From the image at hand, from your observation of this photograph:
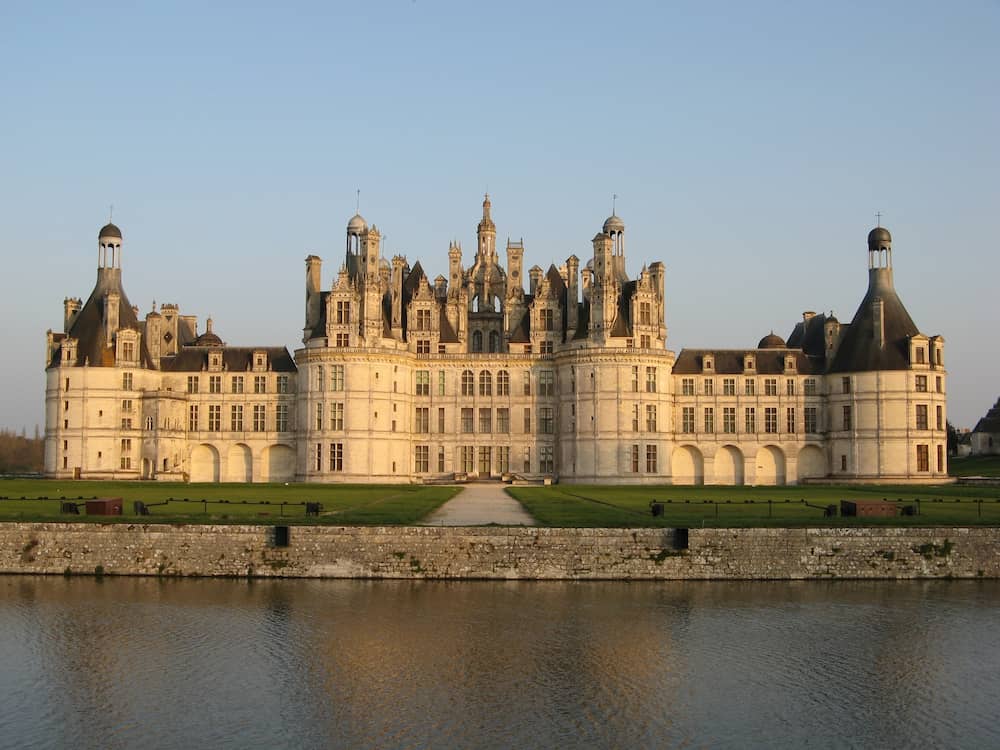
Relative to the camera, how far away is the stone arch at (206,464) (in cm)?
9226

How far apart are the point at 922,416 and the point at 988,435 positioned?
52.6 meters

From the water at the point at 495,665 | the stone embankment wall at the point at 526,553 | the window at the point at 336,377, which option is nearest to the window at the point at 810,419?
the window at the point at 336,377

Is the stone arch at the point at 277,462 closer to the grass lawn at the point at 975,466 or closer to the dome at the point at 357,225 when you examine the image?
the dome at the point at 357,225

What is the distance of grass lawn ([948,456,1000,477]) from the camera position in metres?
98.1

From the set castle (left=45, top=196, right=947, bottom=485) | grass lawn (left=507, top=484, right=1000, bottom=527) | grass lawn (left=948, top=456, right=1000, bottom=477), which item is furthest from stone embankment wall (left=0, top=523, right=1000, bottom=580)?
grass lawn (left=948, top=456, right=1000, bottom=477)

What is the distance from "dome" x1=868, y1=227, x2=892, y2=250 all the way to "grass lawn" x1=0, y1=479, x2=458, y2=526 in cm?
4009

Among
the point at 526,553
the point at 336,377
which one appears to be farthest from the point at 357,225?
the point at 526,553

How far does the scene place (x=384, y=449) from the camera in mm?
86625

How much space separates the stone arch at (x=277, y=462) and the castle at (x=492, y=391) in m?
0.16

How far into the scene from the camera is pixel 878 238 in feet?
299

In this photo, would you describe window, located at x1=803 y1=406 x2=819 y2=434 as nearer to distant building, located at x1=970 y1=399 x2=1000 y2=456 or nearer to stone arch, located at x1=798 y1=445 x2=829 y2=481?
stone arch, located at x1=798 y1=445 x2=829 y2=481

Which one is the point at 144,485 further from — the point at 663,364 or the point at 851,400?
the point at 851,400

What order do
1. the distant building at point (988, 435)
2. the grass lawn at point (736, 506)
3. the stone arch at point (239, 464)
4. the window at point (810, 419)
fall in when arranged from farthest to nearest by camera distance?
the distant building at point (988, 435), the stone arch at point (239, 464), the window at point (810, 419), the grass lawn at point (736, 506)

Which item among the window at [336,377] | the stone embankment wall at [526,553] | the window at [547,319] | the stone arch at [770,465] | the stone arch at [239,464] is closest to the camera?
the stone embankment wall at [526,553]
